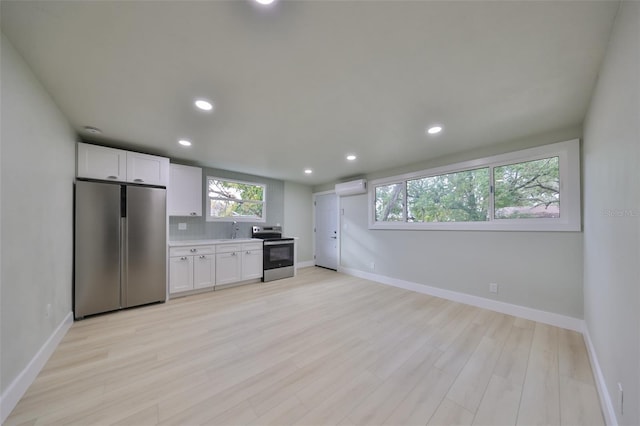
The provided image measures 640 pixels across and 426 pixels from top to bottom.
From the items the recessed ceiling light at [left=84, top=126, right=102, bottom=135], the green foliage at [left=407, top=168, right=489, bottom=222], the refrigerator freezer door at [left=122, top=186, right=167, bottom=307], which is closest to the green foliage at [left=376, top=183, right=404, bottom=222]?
the green foliage at [left=407, top=168, right=489, bottom=222]

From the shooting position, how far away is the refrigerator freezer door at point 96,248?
275 centimetres

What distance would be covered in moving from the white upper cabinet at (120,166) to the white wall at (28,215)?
0.55 m

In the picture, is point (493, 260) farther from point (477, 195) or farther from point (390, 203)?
point (390, 203)

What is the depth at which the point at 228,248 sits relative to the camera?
4211 millimetres

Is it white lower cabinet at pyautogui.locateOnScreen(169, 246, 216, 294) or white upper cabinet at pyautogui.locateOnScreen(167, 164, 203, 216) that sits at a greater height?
white upper cabinet at pyautogui.locateOnScreen(167, 164, 203, 216)

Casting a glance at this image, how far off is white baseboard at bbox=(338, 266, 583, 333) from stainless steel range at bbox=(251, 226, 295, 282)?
195cm

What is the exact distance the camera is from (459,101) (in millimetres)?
2051

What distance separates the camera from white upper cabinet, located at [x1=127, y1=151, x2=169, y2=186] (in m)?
3.22

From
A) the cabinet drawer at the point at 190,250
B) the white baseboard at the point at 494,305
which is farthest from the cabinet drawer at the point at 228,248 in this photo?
the white baseboard at the point at 494,305

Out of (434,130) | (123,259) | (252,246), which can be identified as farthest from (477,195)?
(123,259)

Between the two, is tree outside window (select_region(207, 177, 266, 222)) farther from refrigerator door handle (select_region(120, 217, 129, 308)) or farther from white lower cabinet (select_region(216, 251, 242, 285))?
refrigerator door handle (select_region(120, 217, 129, 308))

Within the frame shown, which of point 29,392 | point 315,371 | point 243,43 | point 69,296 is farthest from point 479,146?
point 69,296

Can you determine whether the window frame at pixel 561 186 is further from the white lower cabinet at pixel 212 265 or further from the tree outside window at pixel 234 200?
the tree outside window at pixel 234 200

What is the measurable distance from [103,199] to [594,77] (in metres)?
5.14
